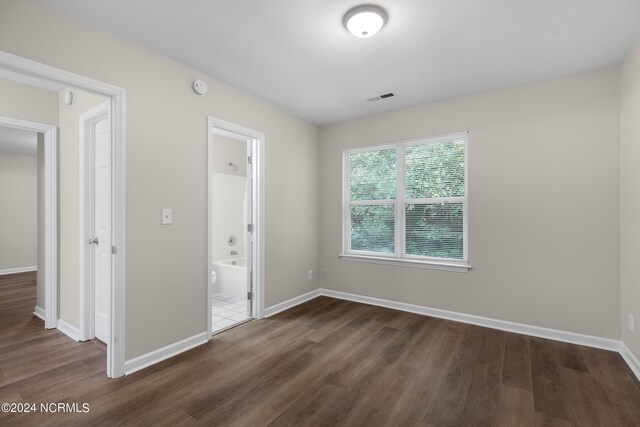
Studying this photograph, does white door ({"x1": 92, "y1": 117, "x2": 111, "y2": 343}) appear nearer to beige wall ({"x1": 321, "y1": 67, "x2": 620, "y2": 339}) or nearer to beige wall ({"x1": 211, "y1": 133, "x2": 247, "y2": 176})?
beige wall ({"x1": 211, "y1": 133, "x2": 247, "y2": 176})

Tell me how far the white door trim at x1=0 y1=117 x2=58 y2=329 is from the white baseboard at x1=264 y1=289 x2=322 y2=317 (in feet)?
7.16

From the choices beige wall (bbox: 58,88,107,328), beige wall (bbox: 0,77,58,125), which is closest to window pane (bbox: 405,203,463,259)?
beige wall (bbox: 58,88,107,328)

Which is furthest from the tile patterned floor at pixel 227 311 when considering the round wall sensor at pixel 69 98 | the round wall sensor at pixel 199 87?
the round wall sensor at pixel 69 98

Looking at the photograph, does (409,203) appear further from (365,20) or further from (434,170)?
(365,20)

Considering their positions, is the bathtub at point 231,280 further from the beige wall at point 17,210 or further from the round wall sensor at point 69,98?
the beige wall at point 17,210

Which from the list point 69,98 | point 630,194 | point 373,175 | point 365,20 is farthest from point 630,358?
point 69,98

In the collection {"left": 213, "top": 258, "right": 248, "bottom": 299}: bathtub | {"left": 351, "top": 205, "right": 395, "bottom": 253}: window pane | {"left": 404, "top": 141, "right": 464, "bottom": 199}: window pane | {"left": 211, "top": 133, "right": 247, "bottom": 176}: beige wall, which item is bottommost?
{"left": 213, "top": 258, "right": 248, "bottom": 299}: bathtub

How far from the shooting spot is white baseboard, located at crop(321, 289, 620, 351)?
2.65 meters

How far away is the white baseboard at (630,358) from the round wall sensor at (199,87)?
4134mm

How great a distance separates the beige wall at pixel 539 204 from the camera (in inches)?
103

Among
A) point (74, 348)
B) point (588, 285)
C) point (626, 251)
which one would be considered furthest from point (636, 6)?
point (74, 348)

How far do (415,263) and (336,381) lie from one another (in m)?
1.88

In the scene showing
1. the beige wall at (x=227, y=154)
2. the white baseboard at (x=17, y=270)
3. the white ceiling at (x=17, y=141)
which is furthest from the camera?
the white baseboard at (x=17, y=270)

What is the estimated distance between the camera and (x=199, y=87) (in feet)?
8.80
